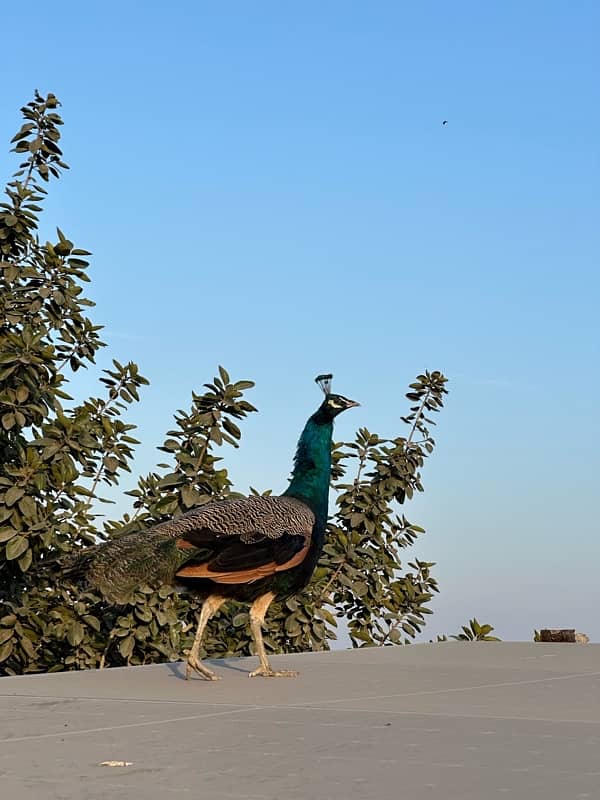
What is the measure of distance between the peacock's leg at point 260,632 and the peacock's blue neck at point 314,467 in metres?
0.60

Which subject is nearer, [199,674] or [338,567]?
[199,674]

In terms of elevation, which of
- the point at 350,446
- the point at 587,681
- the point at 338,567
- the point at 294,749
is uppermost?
the point at 350,446

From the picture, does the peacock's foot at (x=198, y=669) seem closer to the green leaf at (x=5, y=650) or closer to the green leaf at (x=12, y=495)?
the green leaf at (x=12, y=495)

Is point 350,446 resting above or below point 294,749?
above

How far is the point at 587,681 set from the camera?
7.30 metres

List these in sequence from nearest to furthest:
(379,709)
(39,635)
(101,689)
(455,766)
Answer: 1. (455,766)
2. (379,709)
3. (101,689)
4. (39,635)

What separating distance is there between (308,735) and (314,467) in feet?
9.89

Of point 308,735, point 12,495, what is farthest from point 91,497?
point 308,735

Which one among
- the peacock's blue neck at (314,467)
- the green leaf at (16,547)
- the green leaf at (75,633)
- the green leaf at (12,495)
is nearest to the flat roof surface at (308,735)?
the peacock's blue neck at (314,467)

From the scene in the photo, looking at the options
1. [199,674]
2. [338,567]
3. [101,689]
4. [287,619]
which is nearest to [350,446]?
[338,567]

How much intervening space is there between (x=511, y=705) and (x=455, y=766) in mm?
1966

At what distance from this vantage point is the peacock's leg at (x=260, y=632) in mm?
7383

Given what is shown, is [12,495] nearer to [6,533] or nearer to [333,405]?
[6,533]

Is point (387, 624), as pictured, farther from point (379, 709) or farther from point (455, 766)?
point (455, 766)
